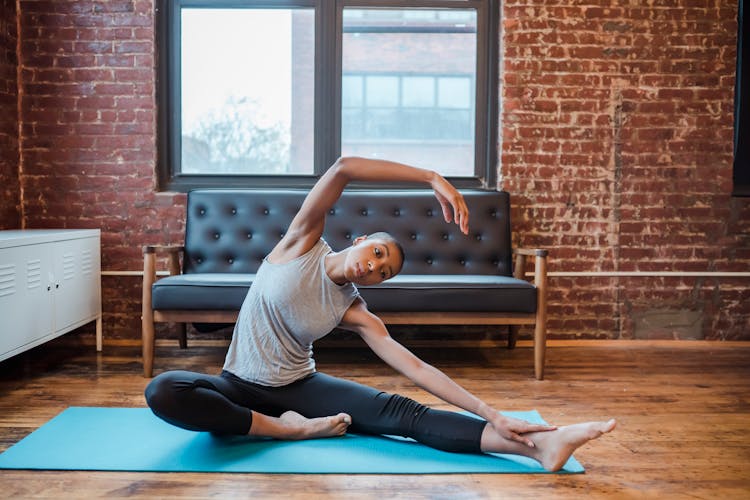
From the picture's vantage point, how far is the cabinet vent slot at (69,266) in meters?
3.62

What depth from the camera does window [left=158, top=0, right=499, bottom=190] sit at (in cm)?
426

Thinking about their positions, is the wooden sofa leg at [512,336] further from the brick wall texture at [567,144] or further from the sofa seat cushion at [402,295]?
the sofa seat cushion at [402,295]

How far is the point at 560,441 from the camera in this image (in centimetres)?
206

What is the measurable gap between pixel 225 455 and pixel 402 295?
1349mm

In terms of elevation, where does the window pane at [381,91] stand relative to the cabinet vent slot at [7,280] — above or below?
above

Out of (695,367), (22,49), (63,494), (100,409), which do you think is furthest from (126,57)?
(695,367)

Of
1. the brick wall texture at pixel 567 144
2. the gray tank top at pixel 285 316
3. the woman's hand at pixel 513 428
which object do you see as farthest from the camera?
the brick wall texture at pixel 567 144

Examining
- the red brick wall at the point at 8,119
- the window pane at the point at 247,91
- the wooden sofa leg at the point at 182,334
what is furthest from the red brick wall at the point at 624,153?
the red brick wall at the point at 8,119

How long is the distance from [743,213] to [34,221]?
4129 millimetres

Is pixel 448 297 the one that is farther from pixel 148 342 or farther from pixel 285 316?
pixel 148 342

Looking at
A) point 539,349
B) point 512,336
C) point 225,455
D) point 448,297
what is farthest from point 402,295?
point 225,455

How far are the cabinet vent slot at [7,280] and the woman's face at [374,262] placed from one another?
5.75ft

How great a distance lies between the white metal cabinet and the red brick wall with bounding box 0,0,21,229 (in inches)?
19.6

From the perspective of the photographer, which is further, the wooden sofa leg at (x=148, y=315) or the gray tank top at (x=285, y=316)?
the wooden sofa leg at (x=148, y=315)
